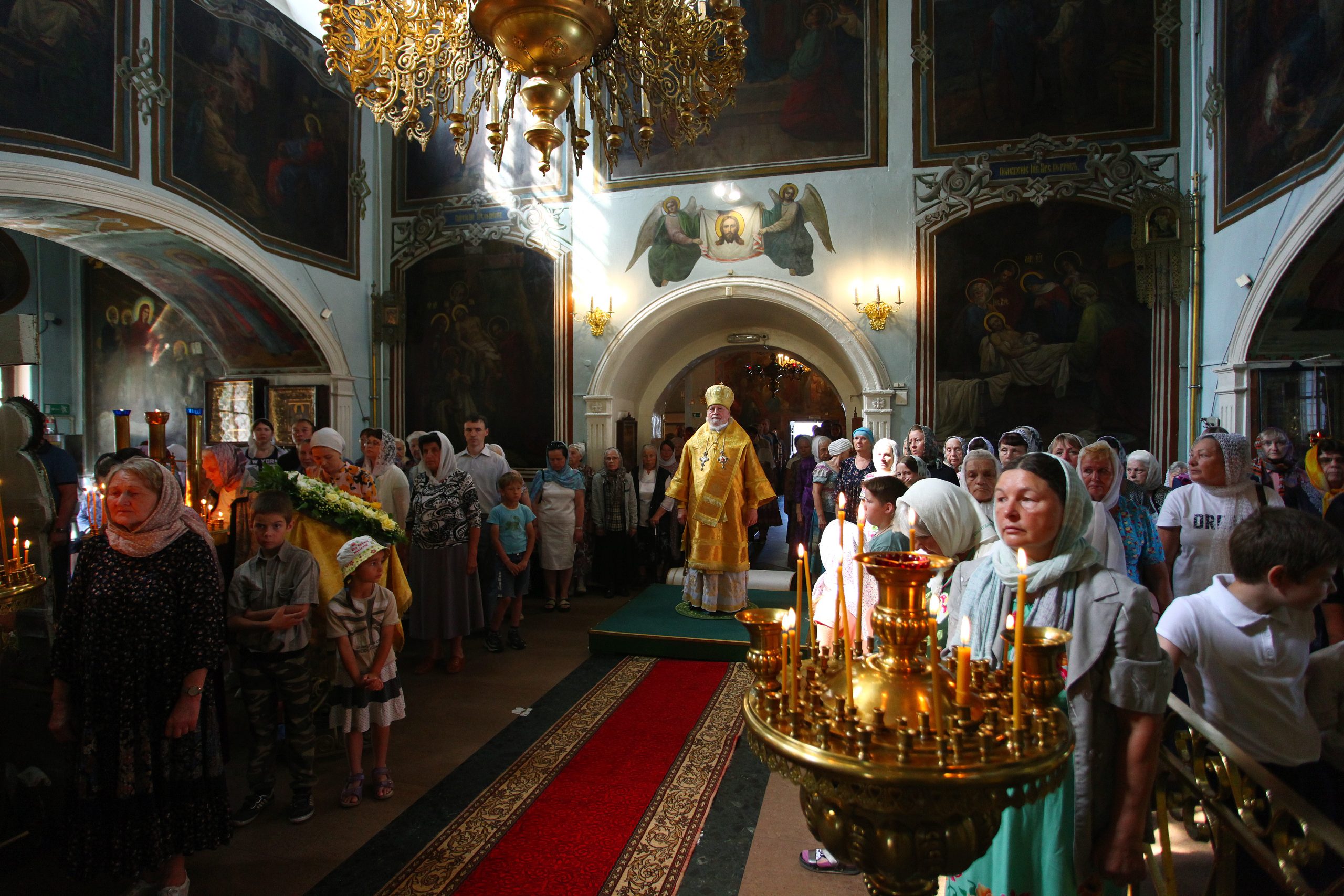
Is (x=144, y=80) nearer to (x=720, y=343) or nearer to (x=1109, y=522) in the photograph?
(x=720, y=343)

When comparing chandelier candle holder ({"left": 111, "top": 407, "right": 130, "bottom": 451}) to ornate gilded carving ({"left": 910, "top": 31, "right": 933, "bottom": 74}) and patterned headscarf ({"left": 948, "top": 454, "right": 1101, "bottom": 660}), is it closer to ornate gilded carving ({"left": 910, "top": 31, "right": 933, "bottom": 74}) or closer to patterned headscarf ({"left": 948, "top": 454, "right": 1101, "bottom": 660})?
patterned headscarf ({"left": 948, "top": 454, "right": 1101, "bottom": 660})

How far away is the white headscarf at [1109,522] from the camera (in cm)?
300

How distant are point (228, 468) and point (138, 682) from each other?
11.8 ft

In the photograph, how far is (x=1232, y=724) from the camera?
196 centimetres

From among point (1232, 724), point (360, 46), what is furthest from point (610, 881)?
point (360, 46)

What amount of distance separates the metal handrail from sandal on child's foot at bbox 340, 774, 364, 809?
3.30 metres

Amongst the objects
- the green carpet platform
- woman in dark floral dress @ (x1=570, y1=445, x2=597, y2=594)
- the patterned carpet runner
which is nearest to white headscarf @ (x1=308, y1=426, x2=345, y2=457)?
the patterned carpet runner

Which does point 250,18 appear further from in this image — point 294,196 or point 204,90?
point 294,196

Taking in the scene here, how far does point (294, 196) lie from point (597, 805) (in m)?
8.96

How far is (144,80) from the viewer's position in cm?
719

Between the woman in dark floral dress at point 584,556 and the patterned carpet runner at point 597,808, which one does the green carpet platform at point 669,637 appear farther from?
the woman in dark floral dress at point 584,556

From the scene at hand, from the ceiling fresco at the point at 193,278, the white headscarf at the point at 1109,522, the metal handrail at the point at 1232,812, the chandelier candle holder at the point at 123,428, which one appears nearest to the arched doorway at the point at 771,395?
the ceiling fresco at the point at 193,278

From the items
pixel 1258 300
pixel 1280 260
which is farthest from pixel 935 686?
pixel 1258 300

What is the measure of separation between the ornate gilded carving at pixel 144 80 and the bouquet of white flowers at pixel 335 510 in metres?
5.88
